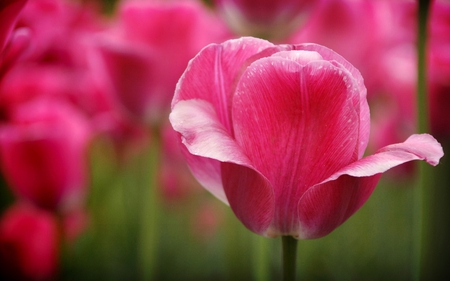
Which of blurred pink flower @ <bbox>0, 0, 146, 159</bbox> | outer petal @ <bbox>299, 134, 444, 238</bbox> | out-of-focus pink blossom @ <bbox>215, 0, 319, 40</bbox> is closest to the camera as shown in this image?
outer petal @ <bbox>299, 134, 444, 238</bbox>

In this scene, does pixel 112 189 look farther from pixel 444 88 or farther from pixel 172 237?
pixel 444 88

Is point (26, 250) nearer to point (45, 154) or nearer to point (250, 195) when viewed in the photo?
point (45, 154)

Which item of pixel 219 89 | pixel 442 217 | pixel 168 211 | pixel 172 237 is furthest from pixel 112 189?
pixel 219 89

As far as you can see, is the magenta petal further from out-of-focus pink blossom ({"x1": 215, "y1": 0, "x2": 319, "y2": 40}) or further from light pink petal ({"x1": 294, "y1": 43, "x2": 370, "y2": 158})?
out-of-focus pink blossom ({"x1": 215, "y1": 0, "x2": 319, "y2": 40})

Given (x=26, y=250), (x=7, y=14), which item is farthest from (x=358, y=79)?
(x=26, y=250)

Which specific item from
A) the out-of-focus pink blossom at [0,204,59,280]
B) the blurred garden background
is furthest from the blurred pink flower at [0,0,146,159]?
the out-of-focus pink blossom at [0,204,59,280]
